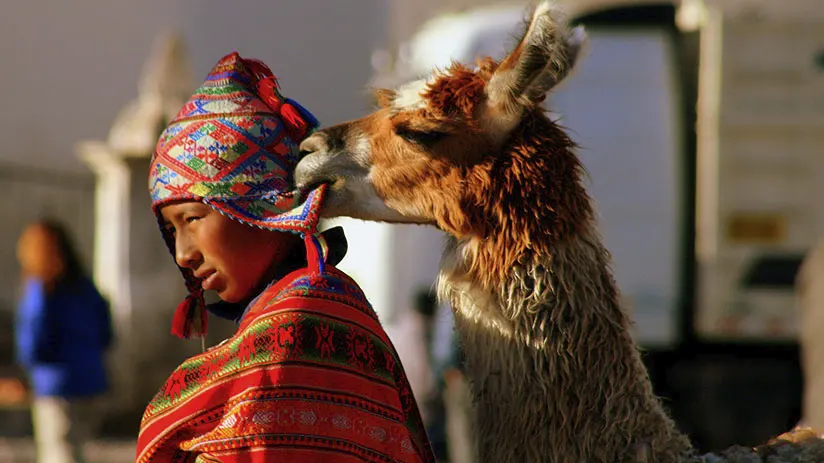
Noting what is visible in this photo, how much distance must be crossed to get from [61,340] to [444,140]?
14.1 feet

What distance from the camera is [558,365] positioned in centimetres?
230

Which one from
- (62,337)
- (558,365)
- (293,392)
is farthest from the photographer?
(62,337)

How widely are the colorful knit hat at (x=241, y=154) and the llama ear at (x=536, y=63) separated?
1.21ft

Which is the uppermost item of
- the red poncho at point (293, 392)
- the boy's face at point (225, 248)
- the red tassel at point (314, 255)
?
the boy's face at point (225, 248)

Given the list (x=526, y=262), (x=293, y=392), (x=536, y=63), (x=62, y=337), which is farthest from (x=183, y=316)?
(x=62, y=337)

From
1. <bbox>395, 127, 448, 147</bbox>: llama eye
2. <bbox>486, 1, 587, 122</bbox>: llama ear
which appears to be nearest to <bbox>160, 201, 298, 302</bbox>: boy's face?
<bbox>395, 127, 448, 147</bbox>: llama eye

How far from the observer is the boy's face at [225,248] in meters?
2.31

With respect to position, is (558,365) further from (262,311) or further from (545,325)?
(262,311)

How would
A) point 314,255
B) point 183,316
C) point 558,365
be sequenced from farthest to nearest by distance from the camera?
point 183,316 < point 558,365 < point 314,255

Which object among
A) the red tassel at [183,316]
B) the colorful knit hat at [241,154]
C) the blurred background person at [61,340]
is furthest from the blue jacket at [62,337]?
the colorful knit hat at [241,154]

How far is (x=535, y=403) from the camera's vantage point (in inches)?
90.7

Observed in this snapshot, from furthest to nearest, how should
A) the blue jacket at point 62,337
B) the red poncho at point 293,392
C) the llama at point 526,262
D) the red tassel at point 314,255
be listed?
the blue jacket at point 62,337
the llama at point 526,262
the red tassel at point 314,255
the red poncho at point 293,392

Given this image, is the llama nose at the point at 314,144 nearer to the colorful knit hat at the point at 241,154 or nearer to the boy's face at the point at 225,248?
the colorful knit hat at the point at 241,154

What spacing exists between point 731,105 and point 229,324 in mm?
3617
